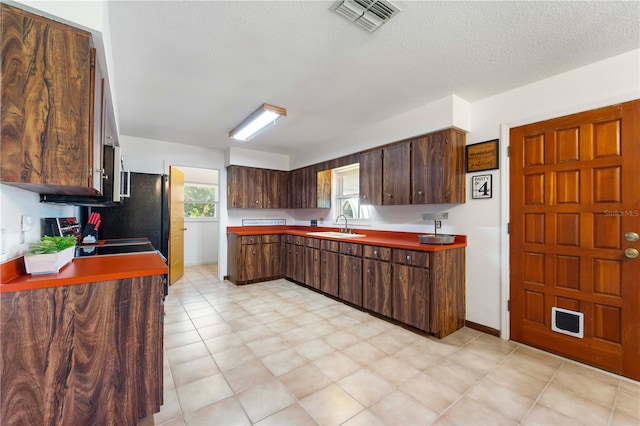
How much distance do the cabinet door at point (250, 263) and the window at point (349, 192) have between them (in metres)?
1.64

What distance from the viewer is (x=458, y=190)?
298 cm

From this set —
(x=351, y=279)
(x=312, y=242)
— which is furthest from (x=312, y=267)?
(x=351, y=279)

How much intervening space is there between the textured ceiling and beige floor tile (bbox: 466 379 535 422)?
2.51 m

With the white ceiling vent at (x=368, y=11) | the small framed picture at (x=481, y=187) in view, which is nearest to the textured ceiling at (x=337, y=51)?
the white ceiling vent at (x=368, y=11)

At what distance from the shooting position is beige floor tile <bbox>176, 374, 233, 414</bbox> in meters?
1.77

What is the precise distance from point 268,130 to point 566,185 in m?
3.54

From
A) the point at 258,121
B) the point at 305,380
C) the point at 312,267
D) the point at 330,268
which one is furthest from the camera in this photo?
the point at 312,267

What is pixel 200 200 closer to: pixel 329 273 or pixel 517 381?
pixel 329 273

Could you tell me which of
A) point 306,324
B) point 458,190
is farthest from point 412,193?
point 306,324

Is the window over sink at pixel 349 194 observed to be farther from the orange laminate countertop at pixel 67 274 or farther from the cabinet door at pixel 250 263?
the orange laminate countertop at pixel 67 274

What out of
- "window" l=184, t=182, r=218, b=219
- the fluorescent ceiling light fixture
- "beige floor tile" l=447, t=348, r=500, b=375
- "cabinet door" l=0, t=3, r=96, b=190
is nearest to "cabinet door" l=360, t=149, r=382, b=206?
the fluorescent ceiling light fixture

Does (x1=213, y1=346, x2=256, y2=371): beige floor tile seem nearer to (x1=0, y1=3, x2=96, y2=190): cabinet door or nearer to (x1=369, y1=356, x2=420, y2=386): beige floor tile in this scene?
(x1=369, y1=356, x2=420, y2=386): beige floor tile

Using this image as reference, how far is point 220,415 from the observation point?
1.67 meters

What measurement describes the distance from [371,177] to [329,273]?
1.53 m
